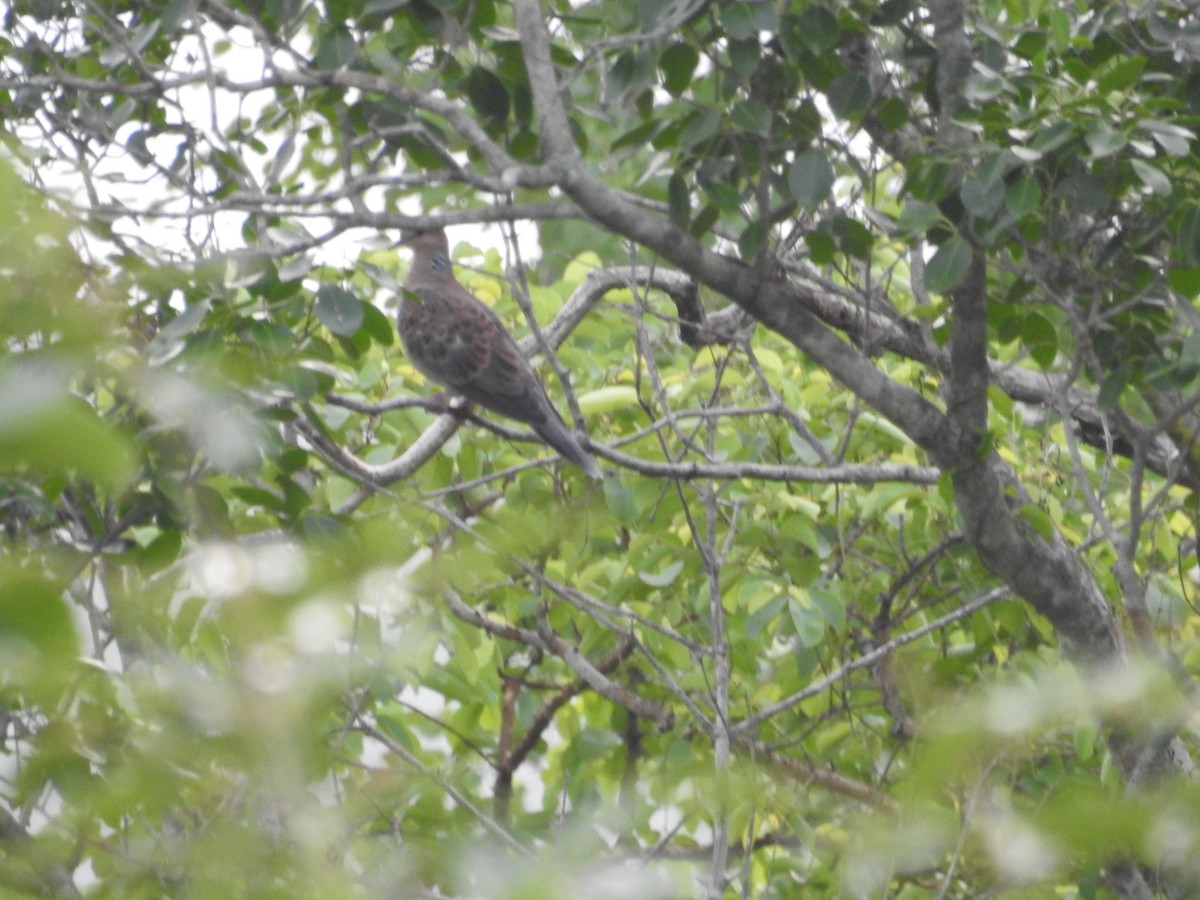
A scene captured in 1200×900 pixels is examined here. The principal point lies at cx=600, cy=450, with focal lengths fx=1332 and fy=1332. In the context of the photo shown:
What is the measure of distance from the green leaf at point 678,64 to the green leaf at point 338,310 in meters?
0.78

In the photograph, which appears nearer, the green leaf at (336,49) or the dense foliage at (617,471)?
the dense foliage at (617,471)

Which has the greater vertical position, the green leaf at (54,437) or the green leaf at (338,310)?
the green leaf at (338,310)

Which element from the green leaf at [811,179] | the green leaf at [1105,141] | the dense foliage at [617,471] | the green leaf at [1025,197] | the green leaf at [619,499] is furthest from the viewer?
the green leaf at [619,499]

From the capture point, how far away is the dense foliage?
84 centimetres

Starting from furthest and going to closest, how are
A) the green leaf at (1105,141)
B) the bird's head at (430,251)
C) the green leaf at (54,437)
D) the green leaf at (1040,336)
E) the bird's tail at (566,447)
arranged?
the bird's head at (430,251) < the bird's tail at (566,447) < the green leaf at (1040,336) < the green leaf at (1105,141) < the green leaf at (54,437)

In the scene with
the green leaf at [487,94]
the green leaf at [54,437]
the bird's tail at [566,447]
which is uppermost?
the bird's tail at [566,447]

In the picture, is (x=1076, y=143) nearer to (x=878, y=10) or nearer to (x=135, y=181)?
(x=878, y=10)

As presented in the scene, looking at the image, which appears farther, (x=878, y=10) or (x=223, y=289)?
(x=878, y=10)

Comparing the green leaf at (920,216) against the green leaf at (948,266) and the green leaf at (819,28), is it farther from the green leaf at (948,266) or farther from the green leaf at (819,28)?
the green leaf at (819,28)

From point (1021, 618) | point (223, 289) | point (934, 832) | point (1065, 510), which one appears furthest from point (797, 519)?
point (934, 832)

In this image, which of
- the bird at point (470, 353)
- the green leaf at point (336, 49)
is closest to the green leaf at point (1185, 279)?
the green leaf at point (336, 49)

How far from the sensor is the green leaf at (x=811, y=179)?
2479mm

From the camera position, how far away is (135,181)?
3037 mm

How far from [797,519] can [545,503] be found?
0.71 meters
